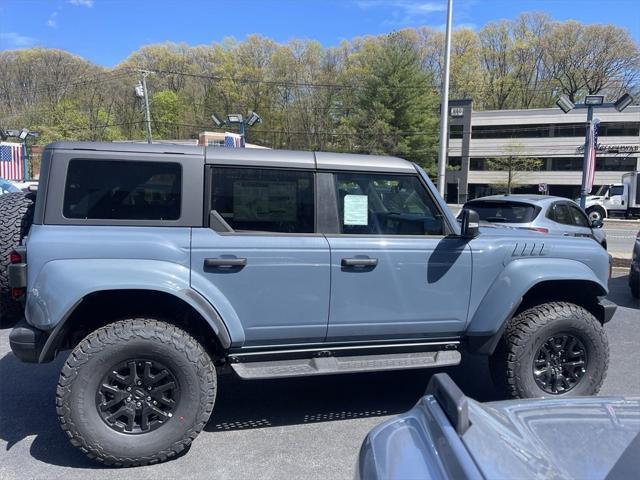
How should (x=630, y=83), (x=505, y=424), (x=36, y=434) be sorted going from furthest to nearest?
(x=630, y=83), (x=36, y=434), (x=505, y=424)

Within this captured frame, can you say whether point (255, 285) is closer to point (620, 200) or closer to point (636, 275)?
point (636, 275)

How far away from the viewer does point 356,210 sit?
3.77m

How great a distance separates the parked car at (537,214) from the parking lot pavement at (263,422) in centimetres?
421

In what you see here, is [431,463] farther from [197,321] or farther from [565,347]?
[565,347]

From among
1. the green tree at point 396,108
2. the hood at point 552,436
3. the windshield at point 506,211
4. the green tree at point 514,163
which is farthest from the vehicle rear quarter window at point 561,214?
the green tree at point 514,163

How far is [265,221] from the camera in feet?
11.9

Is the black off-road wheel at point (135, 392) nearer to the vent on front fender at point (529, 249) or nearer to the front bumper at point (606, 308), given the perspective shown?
the vent on front fender at point (529, 249)

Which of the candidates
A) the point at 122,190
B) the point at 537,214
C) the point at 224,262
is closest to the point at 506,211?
the point at 537,214

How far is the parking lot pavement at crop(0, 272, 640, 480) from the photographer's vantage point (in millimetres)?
3162

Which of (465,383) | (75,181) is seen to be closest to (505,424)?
(75,181)

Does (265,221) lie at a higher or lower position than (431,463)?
higher

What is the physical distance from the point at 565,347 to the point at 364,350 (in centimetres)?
163

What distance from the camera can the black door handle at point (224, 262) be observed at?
3.31 metres

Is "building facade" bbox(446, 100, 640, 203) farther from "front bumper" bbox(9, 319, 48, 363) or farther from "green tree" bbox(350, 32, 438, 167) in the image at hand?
"front bumper" bbox(9, 319, 48, 363)
